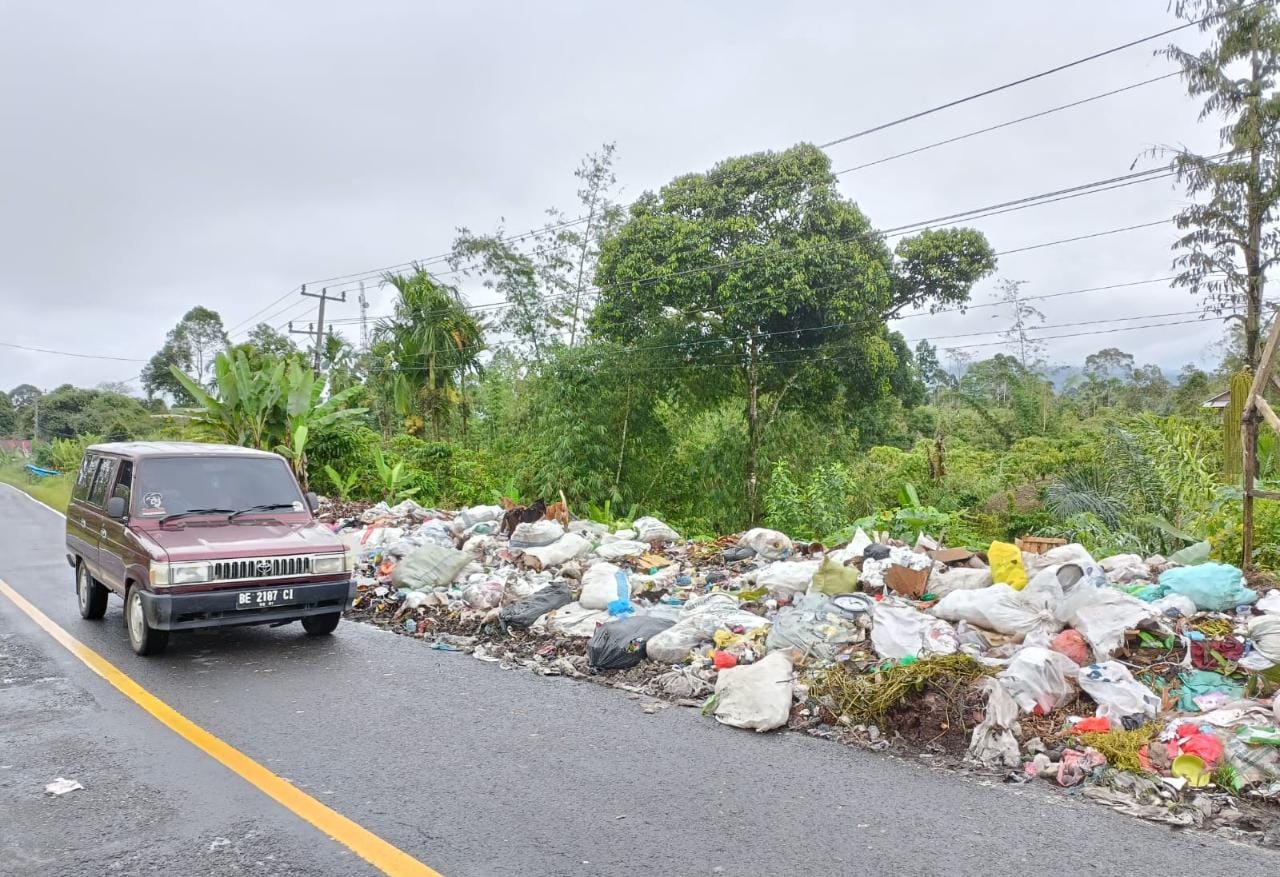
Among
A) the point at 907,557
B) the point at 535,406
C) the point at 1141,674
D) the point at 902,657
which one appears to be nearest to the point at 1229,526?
the point at 907,557

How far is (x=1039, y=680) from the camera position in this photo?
535cm

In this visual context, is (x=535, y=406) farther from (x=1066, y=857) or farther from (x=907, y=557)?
(x=1066, y=857)

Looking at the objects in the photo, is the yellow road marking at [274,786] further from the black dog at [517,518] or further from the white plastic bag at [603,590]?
the black dog at [517,518]

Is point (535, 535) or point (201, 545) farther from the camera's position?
point (535, 535)

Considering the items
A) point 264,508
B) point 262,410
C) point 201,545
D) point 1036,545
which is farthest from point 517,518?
point 262,410

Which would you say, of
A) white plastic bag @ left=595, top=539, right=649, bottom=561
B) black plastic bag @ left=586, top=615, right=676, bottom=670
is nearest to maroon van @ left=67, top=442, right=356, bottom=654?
black plastic bag @ left=586, top=615, right=676, bottom=670

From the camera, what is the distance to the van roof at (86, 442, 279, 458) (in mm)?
8125

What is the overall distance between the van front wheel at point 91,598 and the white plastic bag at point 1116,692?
8.45 metres

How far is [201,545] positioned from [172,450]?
61.3 inches

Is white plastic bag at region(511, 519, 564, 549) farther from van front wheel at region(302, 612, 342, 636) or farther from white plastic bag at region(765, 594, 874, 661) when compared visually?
white plastic bag at region(765, 594, 874, 661)

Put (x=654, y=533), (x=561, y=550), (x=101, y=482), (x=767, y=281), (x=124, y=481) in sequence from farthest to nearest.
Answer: (x=767, y=281) → (x=654, y=533) → (x=561, y=550) → (x=101, y=482) → (x=124, y=481)

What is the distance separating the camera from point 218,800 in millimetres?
4199

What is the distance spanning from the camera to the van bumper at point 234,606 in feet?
22.2

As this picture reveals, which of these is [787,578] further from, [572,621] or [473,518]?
[473,518]
